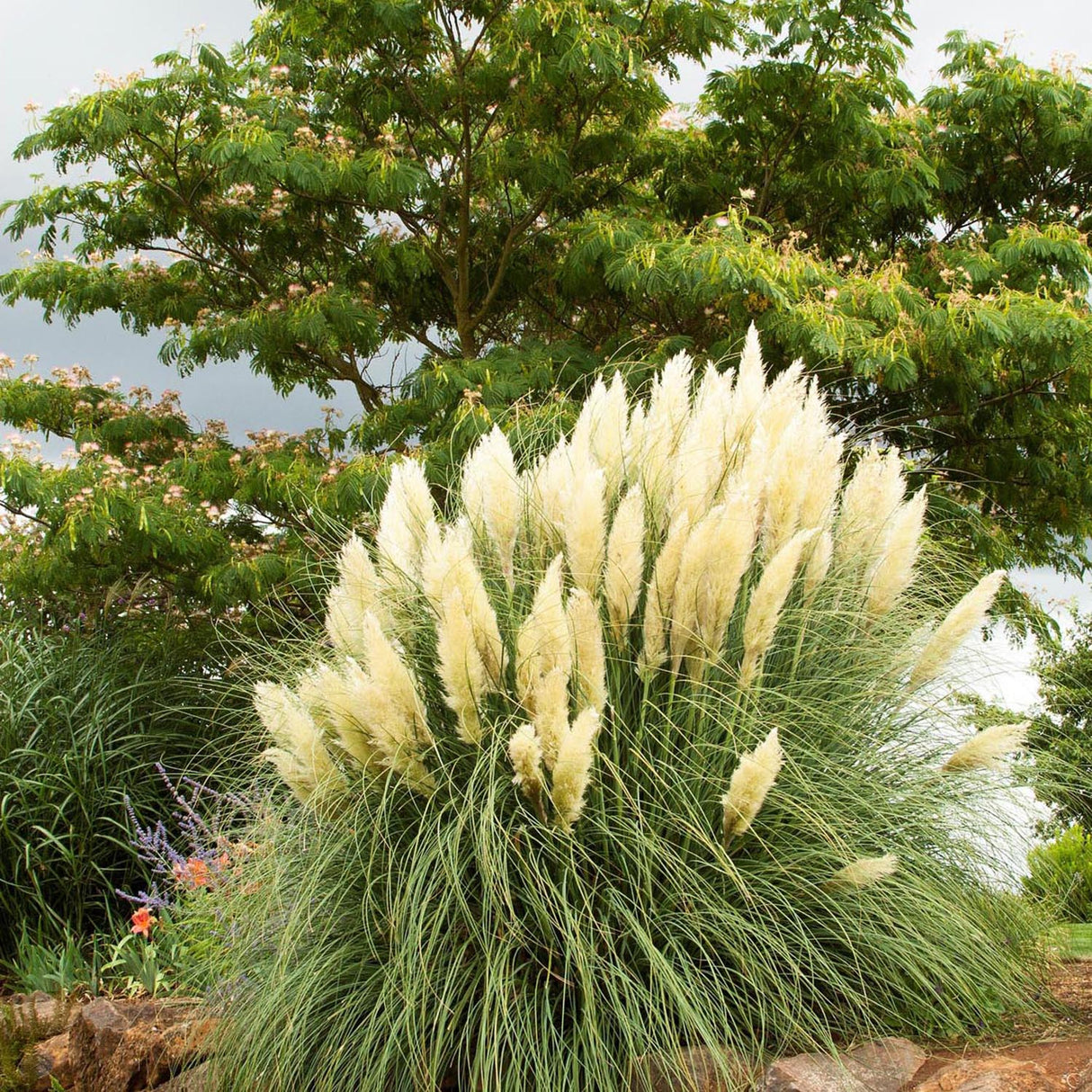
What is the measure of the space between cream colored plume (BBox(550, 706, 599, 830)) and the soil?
3.47 ft

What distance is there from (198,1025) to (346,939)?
732 mm

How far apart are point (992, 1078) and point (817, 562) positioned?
140 cm

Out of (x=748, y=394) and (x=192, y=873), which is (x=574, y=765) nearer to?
(x=748, y=394)

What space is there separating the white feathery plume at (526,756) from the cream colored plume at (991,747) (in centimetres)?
127

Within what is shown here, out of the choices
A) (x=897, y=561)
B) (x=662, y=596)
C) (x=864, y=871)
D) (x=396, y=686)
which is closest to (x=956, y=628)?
(x=897, y=561)

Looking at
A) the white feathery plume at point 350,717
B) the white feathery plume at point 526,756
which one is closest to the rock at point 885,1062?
the white feathery plume at point 526,756

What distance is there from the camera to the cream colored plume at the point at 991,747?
303 cm

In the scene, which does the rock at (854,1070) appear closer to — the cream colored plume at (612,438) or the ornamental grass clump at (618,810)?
the ornamental grass clump at (618,810)

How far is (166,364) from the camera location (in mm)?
11062

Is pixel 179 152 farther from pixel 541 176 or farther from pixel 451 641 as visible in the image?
pixel 451 641

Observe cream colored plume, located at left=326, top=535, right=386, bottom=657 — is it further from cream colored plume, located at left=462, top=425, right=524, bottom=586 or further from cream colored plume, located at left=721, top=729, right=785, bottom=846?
cream colored plume, located at left=721, top=729, right=785, bottom=846

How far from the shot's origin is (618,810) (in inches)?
113

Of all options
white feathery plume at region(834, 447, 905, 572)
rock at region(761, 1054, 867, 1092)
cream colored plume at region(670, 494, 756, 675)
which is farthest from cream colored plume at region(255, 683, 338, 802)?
white feathery plume at region(834, 447, 905, 572)

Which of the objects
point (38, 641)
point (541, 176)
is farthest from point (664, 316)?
point (38, 641)
